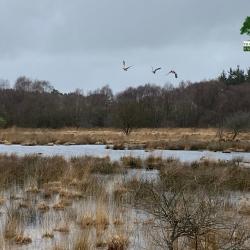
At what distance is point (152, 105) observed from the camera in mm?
89938

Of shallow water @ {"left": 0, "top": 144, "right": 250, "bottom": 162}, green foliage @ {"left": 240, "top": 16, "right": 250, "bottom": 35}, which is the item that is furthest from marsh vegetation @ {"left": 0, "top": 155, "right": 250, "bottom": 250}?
shallow water @ {"left": 0, "top": 144, "right": 250, "bottom": 162}

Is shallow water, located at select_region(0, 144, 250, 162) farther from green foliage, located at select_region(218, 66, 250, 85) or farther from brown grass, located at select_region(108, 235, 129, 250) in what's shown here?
green foliage, located at select_region(218, 66, 250, 85)

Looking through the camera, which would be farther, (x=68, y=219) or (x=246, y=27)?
(x=246, y=27)

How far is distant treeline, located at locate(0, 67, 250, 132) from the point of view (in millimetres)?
75188

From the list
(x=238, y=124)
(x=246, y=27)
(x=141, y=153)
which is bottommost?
(x=141, y=153)

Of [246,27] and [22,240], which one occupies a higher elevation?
[246,27]

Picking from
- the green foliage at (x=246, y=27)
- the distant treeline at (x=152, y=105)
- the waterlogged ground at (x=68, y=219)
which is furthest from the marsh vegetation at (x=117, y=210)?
the distant treeline at (x=152, y=105)

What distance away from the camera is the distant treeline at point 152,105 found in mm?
75188

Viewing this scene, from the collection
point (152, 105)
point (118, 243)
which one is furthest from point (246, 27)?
point (152, 105)

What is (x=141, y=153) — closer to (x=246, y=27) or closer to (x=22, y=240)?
(x=246, y=27)

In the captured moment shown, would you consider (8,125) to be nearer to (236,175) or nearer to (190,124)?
(190,124)

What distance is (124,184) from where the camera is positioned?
1284cm

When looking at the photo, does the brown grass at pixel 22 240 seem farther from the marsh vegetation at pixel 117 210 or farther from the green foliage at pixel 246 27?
the green foliage at pixel 246 27

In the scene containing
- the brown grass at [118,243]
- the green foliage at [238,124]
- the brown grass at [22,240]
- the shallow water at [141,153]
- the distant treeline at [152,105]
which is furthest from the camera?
the distant treeline at [152,105]
